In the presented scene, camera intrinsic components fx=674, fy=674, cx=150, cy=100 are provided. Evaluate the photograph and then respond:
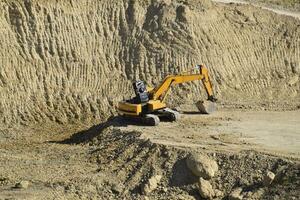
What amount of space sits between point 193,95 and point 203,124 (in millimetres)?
3749

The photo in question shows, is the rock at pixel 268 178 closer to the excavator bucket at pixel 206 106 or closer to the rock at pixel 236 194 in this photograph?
the rock at pixel 236 194

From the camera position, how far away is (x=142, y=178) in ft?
68.3

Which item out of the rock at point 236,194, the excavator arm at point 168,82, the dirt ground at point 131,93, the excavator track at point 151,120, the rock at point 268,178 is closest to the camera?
the rock at point 236,194

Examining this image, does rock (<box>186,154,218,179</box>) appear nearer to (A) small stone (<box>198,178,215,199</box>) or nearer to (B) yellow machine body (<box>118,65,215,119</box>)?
(A) small stone (<box>198,178,215,199</box>)

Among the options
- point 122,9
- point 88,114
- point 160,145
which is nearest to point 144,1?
point 122,9

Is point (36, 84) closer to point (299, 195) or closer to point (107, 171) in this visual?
point (107, 171)

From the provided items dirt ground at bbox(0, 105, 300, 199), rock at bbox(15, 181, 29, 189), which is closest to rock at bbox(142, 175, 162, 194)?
dirt ground at bbox(0, 105, 300, 199)

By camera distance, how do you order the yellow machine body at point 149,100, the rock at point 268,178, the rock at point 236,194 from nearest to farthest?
the rock at point 236,194 → the rock at point 268,178 → the yellow machine body at point 149,100

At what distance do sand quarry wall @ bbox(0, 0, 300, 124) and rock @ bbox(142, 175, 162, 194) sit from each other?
7.68 m

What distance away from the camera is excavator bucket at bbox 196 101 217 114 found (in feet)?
87.0

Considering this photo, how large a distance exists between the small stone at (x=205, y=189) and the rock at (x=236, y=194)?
59 cm

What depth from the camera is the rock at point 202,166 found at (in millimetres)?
20234

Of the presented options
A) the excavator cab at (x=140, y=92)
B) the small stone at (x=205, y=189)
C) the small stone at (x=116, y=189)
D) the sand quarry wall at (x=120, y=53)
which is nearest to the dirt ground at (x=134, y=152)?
the small stone at (x=116, y=189)

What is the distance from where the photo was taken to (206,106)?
26.5 metres
